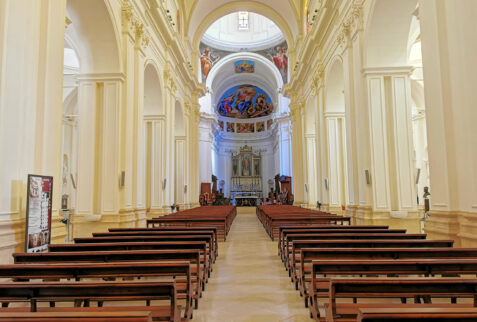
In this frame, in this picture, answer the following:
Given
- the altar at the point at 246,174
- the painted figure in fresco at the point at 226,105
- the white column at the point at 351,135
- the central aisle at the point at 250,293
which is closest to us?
the central aisle at the point at 250,293

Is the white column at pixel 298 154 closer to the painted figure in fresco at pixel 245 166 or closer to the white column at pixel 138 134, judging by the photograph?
the white column at pixel 138 134

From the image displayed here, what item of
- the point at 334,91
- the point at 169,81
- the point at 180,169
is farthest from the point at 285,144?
the point at 169,81

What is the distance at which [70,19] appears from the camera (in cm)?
840

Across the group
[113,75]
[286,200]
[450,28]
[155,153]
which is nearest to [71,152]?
[155,153]

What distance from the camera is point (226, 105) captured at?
114 ft

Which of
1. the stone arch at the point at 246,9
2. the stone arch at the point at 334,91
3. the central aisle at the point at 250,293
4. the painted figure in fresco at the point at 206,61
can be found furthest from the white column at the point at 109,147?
the painted figure in fresco at the point at 206,61

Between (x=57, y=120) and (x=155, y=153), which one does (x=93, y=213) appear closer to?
(x=57, y=120)

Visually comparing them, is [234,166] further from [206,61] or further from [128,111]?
[128,111]

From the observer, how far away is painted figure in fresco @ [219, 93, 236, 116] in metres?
34.6

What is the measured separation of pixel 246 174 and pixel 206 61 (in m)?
11.7

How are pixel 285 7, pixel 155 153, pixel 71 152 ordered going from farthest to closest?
1. pixel 285 7
2. pixel 71 152
3. pixel 155 153

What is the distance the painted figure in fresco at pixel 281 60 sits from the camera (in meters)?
25.9

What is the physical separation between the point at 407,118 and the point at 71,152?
14863 mm

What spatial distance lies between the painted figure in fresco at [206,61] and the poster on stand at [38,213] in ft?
72.4
